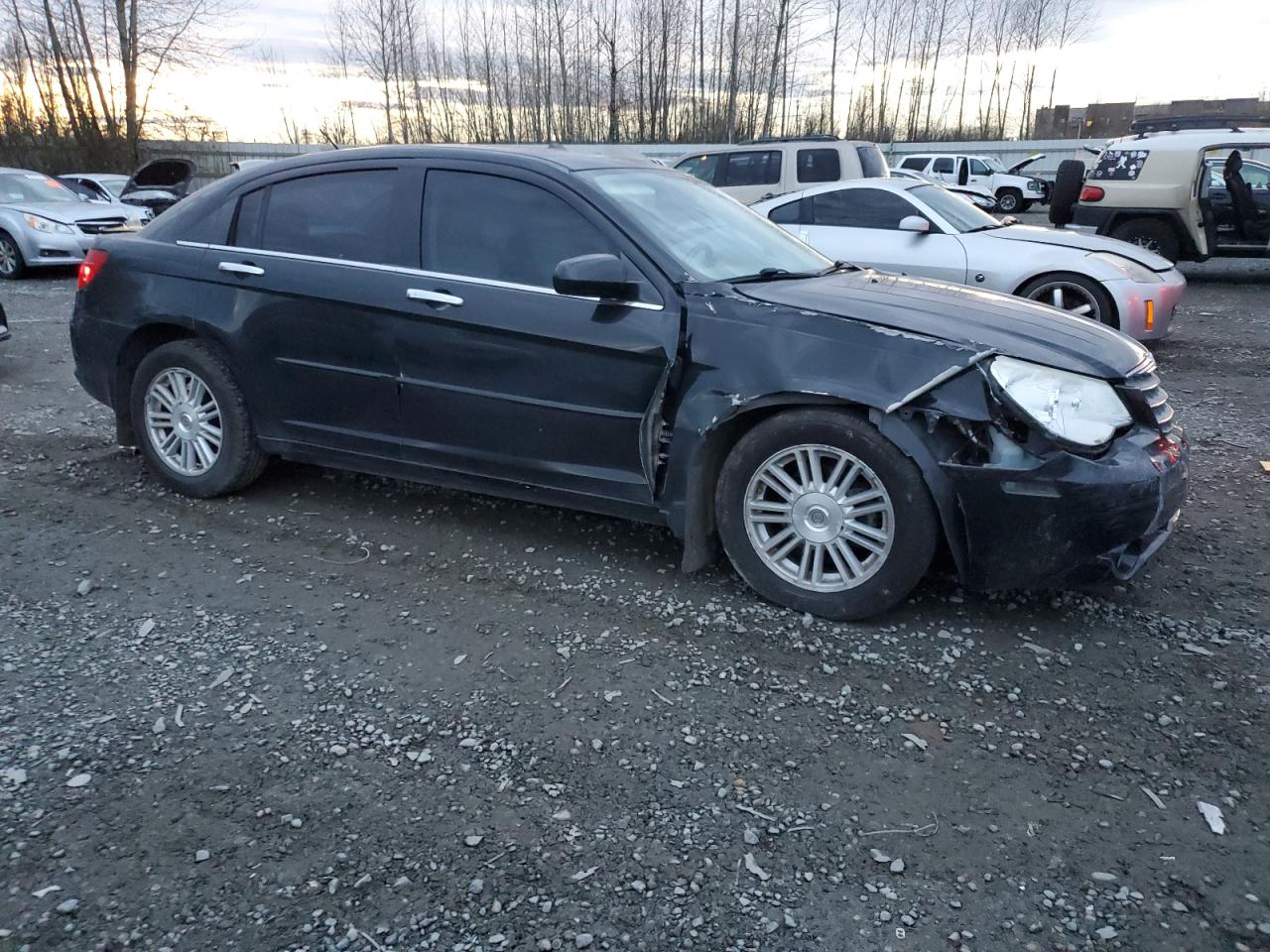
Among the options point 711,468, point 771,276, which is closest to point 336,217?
point 771,276

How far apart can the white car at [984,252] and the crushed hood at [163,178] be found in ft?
43.2

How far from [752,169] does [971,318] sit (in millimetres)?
11194

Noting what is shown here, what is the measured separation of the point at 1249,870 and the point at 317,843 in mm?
2322

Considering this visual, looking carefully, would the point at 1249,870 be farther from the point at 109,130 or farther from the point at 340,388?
the point at 109,130

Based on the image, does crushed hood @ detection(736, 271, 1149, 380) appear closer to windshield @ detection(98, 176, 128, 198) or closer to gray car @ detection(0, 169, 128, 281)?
gray car @ detection(0, 169, 128, 281)

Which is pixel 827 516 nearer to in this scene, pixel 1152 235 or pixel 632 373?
pixel 632 373

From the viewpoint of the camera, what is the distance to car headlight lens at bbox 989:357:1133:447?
3.44m

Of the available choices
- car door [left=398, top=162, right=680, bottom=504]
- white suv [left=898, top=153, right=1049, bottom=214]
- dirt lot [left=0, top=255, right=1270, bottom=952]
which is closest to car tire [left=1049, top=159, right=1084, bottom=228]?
dirt lot [left=0, top=255, right=1270, bottom=952]

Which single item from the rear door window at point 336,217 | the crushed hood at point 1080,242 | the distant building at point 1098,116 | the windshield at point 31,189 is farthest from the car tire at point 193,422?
the distant building at point 1098,116

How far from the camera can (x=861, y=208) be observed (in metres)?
9.17

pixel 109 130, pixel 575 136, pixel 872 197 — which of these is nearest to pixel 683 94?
pixel 575 136

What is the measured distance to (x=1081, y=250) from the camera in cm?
821

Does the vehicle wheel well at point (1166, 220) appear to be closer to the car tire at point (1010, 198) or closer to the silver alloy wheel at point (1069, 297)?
the silver alloy wheel at point (1069, 297)

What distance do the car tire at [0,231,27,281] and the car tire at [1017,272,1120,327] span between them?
13.2 metres
